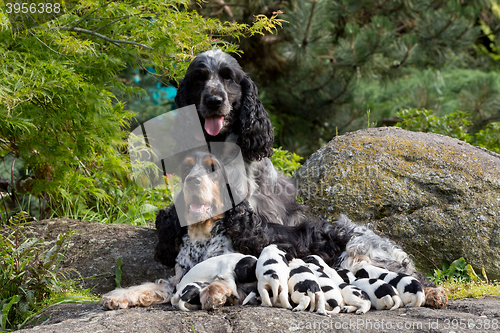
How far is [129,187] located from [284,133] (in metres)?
5.09

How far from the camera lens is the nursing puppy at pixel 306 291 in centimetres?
316

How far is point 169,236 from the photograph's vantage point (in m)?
4.26

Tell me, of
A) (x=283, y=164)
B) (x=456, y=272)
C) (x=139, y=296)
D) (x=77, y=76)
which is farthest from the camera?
(x=283, y=164)

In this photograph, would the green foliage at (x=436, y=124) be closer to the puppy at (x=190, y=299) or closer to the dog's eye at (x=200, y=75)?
the dog's eye at (x=200, y=75)

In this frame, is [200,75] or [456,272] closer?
[200,75]

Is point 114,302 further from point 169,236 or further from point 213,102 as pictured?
point 213,102

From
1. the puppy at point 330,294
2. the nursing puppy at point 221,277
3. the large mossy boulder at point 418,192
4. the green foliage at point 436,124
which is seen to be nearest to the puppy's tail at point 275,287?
the nursing puppy at point 221,277

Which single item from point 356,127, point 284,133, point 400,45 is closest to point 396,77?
point 400,45

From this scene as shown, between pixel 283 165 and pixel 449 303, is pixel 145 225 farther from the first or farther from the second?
pixel 449 303

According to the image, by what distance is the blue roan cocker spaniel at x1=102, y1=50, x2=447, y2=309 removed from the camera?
12.6 feet

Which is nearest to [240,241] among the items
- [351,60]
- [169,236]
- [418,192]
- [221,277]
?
[221,277]

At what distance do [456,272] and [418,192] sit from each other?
905 mm

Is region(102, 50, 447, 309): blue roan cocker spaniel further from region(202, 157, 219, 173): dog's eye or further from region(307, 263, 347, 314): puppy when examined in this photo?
region(307, 263, 347, 314): puppy

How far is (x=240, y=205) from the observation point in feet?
12.9
